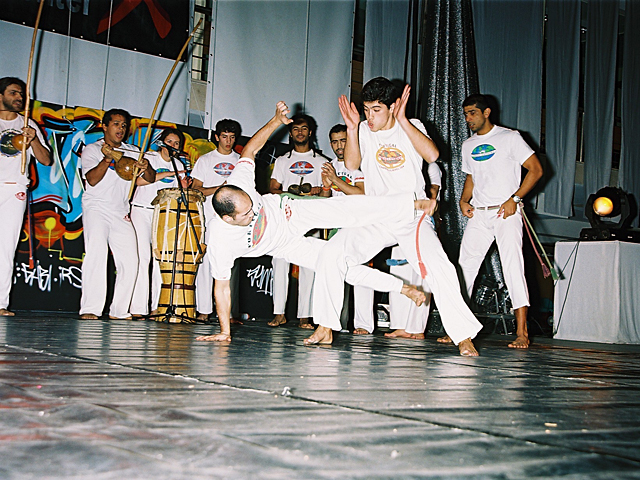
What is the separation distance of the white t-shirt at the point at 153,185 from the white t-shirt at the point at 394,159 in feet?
8.82

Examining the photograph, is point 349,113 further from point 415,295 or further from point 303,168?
point 303,168

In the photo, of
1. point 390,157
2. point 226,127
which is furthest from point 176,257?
point 390,157

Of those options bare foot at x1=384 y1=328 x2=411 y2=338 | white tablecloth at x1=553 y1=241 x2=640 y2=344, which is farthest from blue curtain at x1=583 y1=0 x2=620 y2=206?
bare foot at x1=384 y1=328 x2=411 y2=338

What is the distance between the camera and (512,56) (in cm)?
805

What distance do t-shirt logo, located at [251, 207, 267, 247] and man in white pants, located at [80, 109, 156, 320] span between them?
234cm

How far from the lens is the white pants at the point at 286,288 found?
6.00 metres

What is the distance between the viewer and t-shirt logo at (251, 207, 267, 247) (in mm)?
3551

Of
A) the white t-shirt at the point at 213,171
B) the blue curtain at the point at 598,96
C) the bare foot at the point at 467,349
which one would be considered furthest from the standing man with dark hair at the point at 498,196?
the blue curtain at the point at 598,96

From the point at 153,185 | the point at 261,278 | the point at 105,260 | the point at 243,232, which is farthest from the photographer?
the point at 261,278

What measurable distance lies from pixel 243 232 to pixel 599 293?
3740mm

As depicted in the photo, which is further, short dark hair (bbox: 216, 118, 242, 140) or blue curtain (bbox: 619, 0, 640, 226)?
blue curtain (bbox: 619, 0, 640, 226)

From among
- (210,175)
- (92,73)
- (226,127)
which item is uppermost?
(92,73)

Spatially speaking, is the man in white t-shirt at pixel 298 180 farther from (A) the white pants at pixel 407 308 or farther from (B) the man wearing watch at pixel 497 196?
(B) the man wearing watch at pixel 497 196

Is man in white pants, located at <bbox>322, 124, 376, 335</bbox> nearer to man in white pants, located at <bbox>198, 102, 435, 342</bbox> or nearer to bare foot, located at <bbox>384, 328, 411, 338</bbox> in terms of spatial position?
bare foot, located at <bbox>384, 328, 411, 338</bbox>
